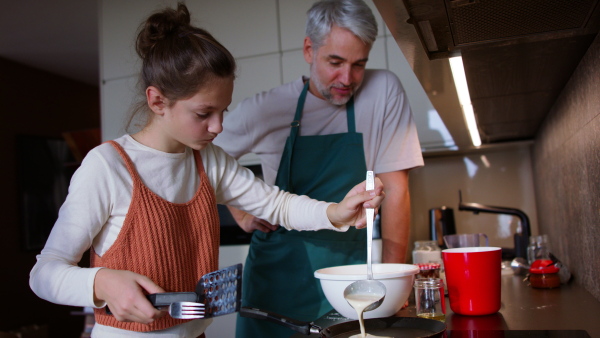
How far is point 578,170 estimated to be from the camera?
122 centimetres

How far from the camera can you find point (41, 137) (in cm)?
443

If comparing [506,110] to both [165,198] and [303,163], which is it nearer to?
[303,163]

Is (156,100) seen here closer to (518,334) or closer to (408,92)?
(518,334)

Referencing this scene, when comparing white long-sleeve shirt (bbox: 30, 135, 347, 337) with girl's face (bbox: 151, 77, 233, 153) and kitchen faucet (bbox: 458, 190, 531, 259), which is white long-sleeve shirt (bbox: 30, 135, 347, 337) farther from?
kitchen faucet (bbox: 458, 190, 531, 259)

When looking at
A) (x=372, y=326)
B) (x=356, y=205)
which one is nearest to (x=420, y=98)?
(x=356, y=205)

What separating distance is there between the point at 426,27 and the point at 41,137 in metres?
4.27

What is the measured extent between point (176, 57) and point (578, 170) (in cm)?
89

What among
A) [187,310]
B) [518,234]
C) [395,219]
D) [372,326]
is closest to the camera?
[187,310]

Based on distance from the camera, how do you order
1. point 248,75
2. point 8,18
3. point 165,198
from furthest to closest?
point 8,18, point 248,75, point 165,198

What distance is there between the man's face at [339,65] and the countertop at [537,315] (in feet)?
1.86

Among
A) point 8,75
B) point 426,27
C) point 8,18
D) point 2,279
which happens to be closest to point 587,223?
point 426,27

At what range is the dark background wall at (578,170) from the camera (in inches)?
40.3

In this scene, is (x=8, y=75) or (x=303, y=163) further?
(x=8, y=75)

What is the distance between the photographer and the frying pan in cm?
79
